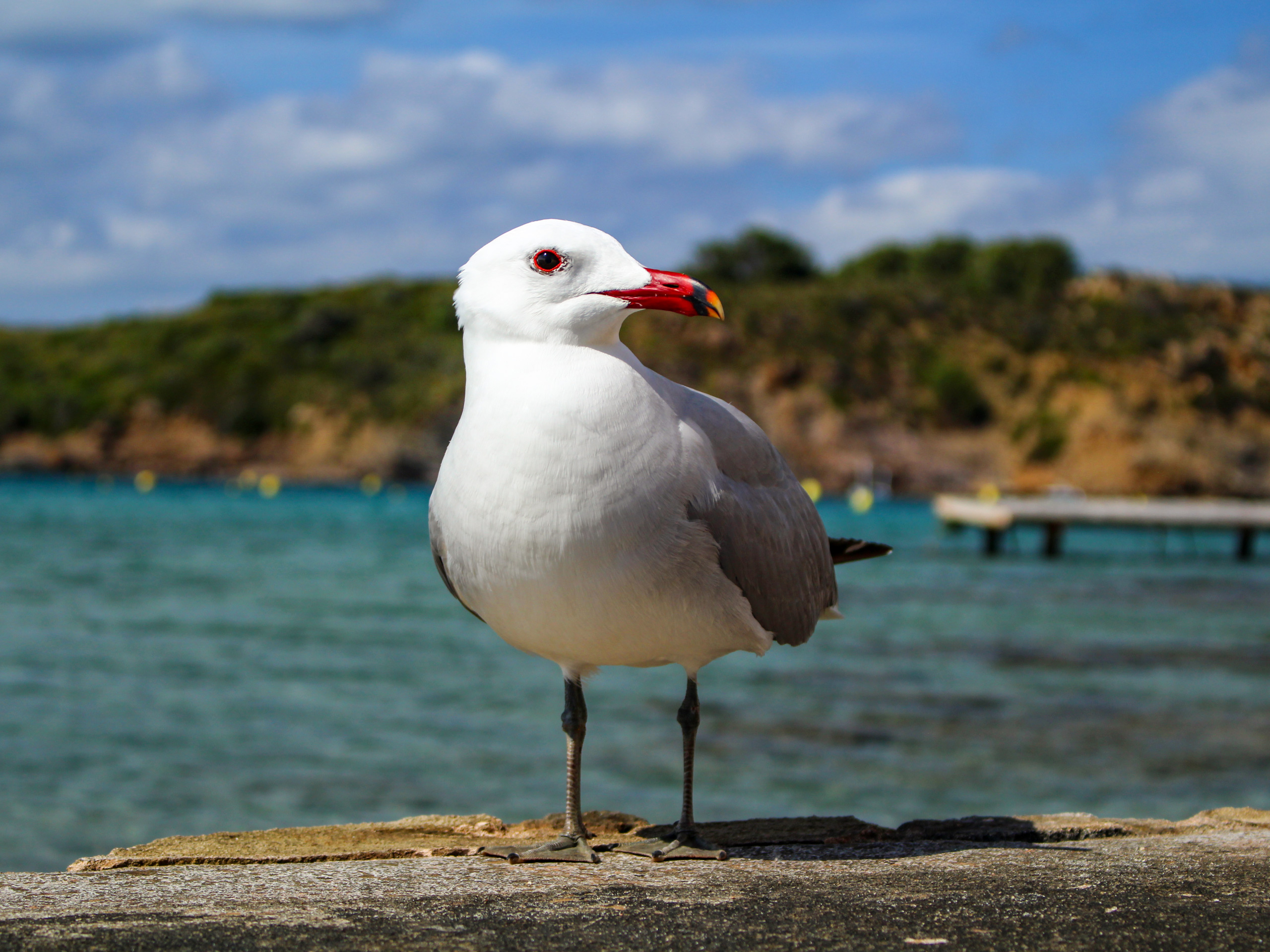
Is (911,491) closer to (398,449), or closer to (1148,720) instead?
(398,449)

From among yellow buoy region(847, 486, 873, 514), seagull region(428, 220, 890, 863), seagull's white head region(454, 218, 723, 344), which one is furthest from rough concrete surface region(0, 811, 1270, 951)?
yellow buoy region(847, 486, 873, 514)

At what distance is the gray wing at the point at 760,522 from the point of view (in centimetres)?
405

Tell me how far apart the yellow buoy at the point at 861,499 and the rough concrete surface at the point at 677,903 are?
5699 cm

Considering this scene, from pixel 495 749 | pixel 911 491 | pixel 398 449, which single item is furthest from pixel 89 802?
pixel 398 449

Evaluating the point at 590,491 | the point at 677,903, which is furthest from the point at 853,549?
the point at 677,903

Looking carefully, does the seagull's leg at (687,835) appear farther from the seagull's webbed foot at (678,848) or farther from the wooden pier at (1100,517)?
the wooden pier at (1100,517)

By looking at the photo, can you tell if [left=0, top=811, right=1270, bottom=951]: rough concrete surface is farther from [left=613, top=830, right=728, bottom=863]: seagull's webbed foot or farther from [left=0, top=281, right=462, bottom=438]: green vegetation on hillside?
[left=0, top=281, right=462, bottom=438]: green vegetation on hillside

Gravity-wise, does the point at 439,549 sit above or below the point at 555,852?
above

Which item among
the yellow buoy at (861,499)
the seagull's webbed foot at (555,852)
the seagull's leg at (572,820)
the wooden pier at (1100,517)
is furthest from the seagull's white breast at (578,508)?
the yellow buoy at (861,499)

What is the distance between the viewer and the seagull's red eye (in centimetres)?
390

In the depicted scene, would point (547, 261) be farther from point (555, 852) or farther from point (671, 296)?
point (555, 852)

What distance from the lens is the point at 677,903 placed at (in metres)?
3.44

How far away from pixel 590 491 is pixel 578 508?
6cm

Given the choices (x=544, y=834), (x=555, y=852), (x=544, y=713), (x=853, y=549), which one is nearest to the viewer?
(x=555, y=852)
